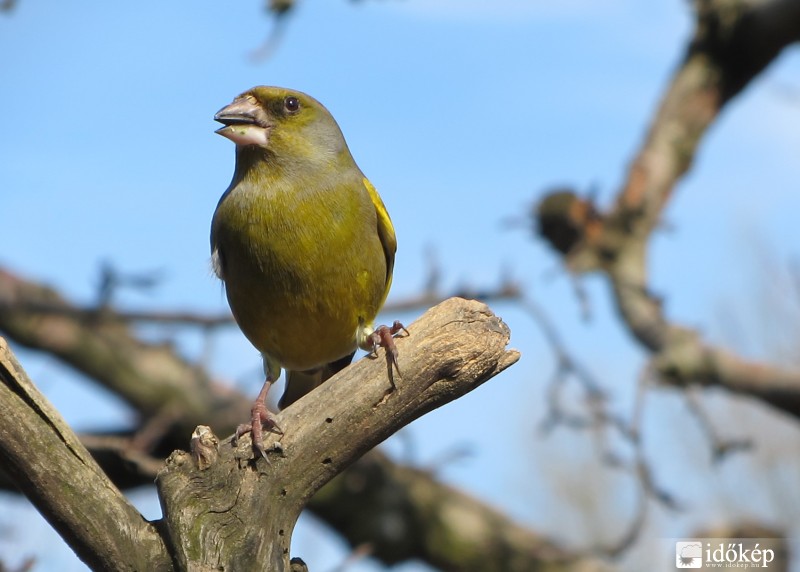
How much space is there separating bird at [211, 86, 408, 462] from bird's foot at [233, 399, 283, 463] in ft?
1.57

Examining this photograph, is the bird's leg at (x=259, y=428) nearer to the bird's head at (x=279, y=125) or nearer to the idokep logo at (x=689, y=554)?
the bird's head at (x=279, y=125)

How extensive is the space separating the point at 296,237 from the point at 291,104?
0.69 m

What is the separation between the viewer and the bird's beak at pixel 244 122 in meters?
4.83

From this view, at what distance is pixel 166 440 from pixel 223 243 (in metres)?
6.13

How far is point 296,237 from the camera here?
→ 4.70 m

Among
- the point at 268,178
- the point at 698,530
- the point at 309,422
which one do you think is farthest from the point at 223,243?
the point at 698,530

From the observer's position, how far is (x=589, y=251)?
890 centimetres

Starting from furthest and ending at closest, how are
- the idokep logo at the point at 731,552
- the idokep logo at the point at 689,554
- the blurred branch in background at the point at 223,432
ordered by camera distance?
the blurred branch in background at the point at 223,432, the idokep logo at the point at 731,552, the idokep logo at the point at 689,554

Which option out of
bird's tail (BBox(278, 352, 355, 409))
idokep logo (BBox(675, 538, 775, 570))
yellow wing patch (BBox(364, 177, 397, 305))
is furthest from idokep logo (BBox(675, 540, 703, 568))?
yellow wing patch (BBox(364, 177, 397, 305))

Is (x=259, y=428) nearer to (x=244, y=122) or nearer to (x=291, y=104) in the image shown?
(x=244, y=122)

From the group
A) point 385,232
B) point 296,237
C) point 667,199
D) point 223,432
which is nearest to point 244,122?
point 296,237

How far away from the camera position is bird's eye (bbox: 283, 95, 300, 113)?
16.4 ft

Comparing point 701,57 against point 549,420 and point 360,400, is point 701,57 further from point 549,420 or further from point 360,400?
point 360,400

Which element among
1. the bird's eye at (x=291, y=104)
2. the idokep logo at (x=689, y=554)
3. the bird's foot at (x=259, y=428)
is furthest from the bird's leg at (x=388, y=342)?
the idokep logo at (x=689, y=554)
